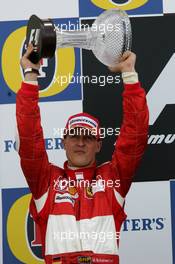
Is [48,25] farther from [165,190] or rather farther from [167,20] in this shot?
[165,190]

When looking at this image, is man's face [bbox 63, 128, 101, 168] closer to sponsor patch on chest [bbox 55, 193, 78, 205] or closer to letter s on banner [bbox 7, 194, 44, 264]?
sponsor patch on chest [bbox 55, 193, 78, 205]

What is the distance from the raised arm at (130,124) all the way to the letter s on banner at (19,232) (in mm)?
455

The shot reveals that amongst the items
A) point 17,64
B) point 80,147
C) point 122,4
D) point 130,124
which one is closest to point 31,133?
point 80,147

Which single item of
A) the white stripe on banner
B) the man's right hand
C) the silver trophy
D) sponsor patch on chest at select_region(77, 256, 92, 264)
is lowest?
sponsor patch on chest at select_region(77, 256, 92, 264)

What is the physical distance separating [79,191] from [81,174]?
5 cm

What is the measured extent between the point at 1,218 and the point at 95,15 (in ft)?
2.45

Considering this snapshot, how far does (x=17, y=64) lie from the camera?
189cm

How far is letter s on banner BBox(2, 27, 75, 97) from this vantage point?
189 cm

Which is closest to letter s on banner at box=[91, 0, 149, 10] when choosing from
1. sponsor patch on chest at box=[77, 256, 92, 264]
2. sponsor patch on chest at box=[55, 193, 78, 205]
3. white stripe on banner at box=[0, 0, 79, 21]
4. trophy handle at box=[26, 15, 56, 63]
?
white stripe on banner at box=[0, 0, 79, 21]

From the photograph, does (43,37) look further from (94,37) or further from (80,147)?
(80,147)

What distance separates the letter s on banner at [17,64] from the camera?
1.89 m

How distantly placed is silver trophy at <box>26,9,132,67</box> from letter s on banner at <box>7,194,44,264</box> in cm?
61

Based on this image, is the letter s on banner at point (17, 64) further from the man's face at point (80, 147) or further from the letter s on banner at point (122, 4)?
the man's face at point (80, 147)

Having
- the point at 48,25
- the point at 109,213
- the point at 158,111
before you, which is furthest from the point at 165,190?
the point at 48,25
